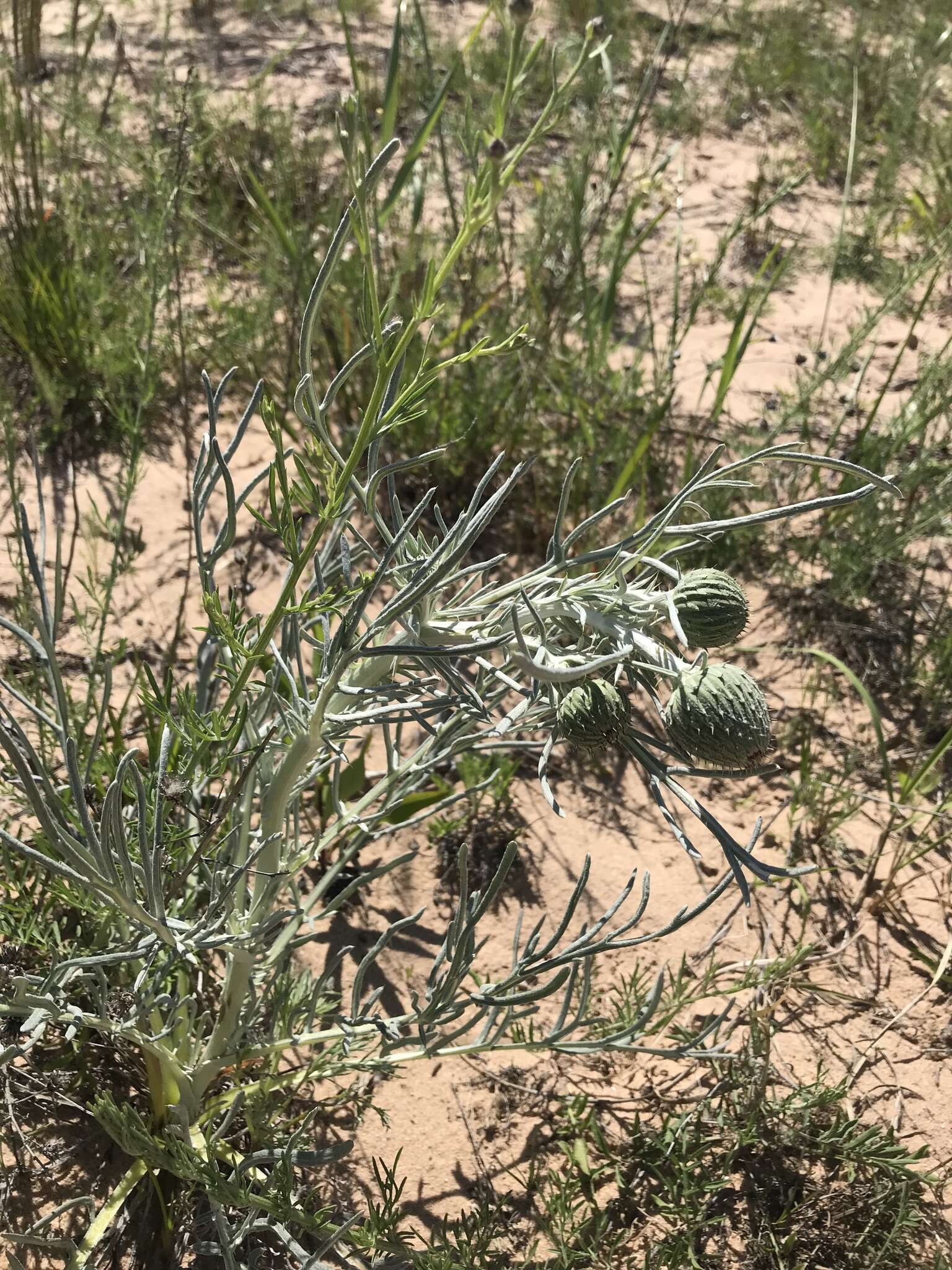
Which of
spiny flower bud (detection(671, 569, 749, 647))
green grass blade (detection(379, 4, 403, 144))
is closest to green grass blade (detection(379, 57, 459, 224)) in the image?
green grass blade (detection(379, 4, 403, 144))

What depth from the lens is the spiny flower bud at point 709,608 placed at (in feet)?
4.07

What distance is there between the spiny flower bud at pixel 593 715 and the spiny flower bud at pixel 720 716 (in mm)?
65

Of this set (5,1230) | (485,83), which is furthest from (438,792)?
(485,83)

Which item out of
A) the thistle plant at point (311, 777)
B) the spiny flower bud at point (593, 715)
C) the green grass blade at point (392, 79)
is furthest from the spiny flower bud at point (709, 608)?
the green grass blade at point (392, 79)

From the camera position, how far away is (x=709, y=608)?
1241 millimetres

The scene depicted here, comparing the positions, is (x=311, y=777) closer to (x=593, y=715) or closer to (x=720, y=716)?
(x=593, y=715)

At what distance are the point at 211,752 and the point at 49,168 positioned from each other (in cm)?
316

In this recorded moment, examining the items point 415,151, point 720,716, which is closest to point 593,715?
point 720,716

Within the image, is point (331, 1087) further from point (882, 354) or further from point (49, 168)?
point (49, 168)

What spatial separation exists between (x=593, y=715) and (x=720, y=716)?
0.50 feet

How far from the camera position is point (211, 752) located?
6.26ft

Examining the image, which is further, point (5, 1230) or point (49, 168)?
point (49, 168)

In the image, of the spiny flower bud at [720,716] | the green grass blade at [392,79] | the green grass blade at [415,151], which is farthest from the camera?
the green grass blade at [415,151]

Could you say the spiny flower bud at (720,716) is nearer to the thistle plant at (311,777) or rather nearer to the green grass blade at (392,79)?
the thistle plant at (311,777)
